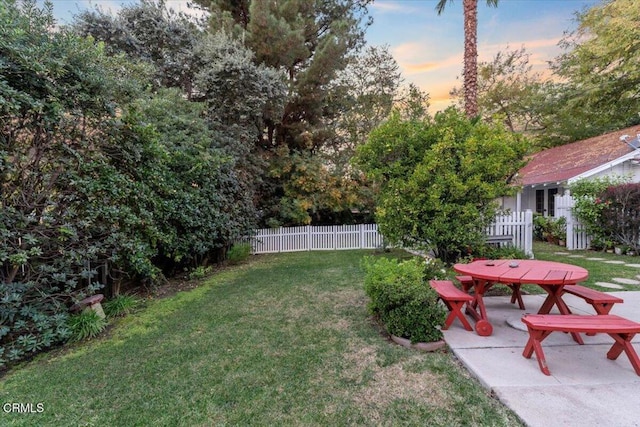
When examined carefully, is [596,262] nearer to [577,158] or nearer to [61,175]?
[577,158]

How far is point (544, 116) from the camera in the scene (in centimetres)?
1930

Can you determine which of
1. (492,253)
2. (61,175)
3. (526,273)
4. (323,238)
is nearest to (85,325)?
(61,175)

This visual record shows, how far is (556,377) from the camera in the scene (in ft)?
7.79

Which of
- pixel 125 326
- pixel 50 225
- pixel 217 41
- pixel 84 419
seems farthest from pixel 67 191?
pixel 217 41

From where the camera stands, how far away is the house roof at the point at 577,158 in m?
10.3

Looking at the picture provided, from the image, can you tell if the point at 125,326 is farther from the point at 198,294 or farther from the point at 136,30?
the point at 136,30

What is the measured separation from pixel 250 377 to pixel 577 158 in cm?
1476

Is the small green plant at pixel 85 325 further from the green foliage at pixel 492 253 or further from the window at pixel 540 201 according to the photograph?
the window at pixel 540 201

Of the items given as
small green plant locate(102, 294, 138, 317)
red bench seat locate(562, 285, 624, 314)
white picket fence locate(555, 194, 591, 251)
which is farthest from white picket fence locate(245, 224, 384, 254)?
red bench seat locate(562, 285, 624, 314)

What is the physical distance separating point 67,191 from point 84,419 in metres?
2.56

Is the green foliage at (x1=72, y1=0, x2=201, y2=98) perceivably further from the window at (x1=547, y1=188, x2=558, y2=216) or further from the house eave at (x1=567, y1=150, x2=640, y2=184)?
the window at (x1=547, y1=188, x2=558, y2=216)

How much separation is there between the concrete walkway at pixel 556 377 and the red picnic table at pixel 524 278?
218 millimetres

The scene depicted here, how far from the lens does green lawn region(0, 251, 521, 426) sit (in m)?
2.12

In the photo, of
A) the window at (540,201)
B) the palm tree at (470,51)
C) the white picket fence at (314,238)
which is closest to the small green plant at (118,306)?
the white picket fence at (314,238)
